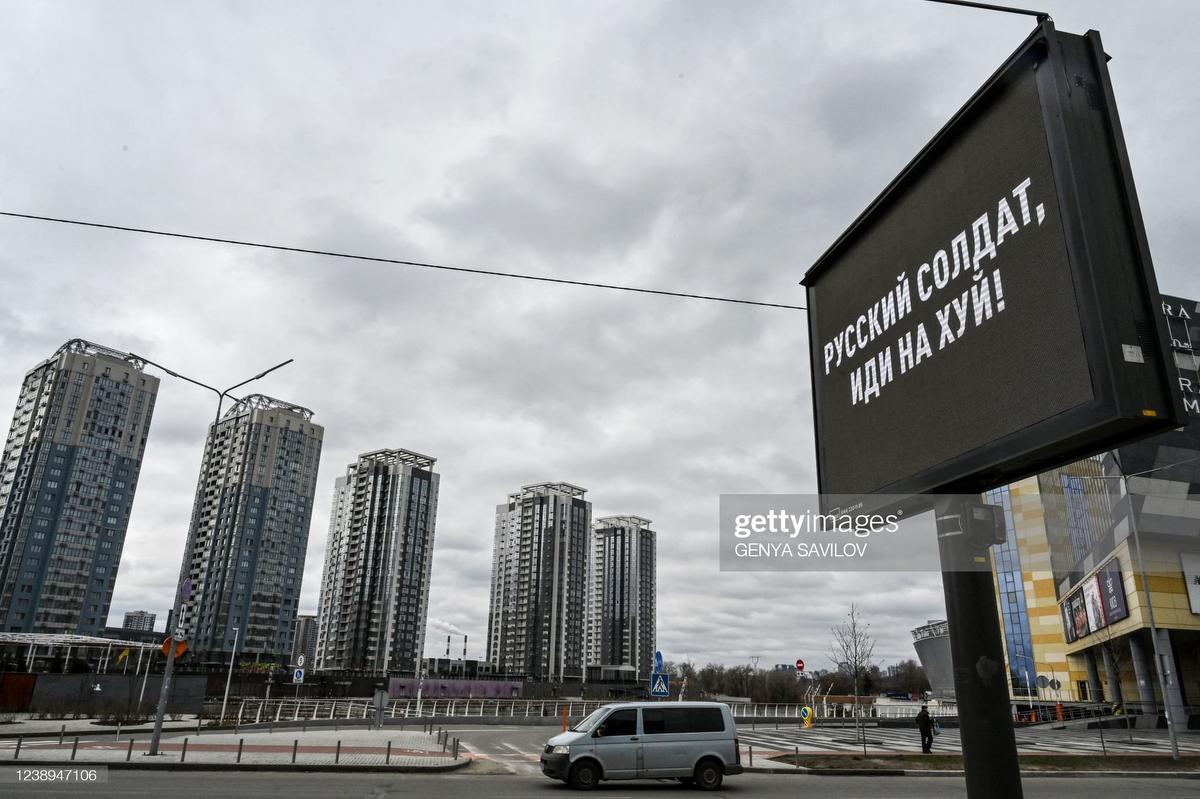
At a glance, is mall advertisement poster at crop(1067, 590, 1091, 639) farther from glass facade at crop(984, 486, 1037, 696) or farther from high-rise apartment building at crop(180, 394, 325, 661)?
high-rise apartment building at crop(180, 394, 325, 661)

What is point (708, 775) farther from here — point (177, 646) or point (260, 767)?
point (177, 646)

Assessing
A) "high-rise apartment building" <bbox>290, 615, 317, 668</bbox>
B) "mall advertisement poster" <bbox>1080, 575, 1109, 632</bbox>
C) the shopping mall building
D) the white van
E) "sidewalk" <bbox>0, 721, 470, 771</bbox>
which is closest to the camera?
the white van

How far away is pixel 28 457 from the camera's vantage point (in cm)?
11825

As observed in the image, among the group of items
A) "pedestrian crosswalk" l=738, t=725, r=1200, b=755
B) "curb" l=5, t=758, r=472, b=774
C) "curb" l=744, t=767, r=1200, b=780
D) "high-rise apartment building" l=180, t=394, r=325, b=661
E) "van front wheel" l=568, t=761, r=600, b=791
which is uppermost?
"high-rise apartment building" l=180, t=394, r=325, b=661

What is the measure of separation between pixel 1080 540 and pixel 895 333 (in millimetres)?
86022

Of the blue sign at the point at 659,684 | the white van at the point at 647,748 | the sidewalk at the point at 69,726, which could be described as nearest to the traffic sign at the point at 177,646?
the sidewalk at the point at 69,726

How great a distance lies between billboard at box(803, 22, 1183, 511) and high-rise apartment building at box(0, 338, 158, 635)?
14420 centimetres

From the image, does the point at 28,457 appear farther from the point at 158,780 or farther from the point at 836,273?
the point at 836,273

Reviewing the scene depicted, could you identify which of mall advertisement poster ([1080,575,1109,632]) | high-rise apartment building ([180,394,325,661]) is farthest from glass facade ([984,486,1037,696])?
high-rise apartment building ([180,394,325,661])

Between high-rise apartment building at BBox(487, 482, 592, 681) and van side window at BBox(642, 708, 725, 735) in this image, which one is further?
high-rise apartment building at BBox(487, 482, 592, 681)

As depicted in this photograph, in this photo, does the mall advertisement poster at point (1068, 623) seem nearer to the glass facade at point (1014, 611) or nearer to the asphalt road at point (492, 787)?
the glass facade at point (1014, 611)

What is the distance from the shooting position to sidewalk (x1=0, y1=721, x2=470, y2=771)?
19.3 metres

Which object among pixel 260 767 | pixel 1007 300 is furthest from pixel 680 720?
pixel 1007 300

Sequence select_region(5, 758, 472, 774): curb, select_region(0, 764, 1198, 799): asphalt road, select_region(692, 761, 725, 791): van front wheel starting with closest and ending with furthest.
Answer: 1. select_region(0, 764, 1198, 799): asphalt road
2. select_region(692, 761, 725, 791): van front wheel
3. select_region(5, 758, 472, 774): curb
